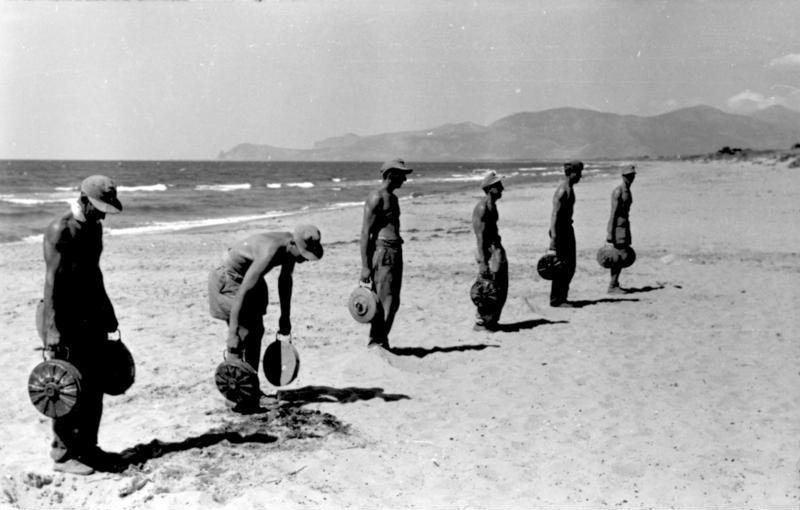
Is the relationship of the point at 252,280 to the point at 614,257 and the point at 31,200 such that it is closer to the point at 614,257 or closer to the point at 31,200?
the point at 614,257

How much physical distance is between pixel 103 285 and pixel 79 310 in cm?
35

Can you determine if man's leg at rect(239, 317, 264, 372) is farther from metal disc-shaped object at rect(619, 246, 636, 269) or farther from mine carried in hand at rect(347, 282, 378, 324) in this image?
metal disc-shaped object at rect(619, 246, 636, 269)

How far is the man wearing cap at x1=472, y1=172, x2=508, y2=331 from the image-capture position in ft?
28.2

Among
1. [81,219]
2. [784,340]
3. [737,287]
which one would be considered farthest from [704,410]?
[737,287]

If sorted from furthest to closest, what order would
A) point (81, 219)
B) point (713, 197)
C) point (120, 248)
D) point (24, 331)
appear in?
point (713, 197) → point (120, 248) → point (24, 331) → point (81, 219)

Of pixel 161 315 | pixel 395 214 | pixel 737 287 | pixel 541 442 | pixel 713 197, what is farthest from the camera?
pixel 713 197

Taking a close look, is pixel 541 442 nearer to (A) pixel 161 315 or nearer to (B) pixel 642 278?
(A) pixel 161 315

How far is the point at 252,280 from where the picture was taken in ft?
17.9

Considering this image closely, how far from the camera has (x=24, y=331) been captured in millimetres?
9273

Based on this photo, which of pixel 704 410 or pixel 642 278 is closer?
pixel 704 410

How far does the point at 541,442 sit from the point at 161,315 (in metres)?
6.54

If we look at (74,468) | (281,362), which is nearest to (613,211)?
(281,362)

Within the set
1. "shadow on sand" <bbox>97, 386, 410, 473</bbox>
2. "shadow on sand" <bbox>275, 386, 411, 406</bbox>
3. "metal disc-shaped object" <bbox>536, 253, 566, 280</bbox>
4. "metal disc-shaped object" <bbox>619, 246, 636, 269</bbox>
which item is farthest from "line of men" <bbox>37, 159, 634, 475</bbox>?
"metal disc-shaped object" <bbox>619, 246, 636, 269</bbox>

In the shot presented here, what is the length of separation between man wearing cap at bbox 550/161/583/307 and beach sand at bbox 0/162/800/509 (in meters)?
0.40
